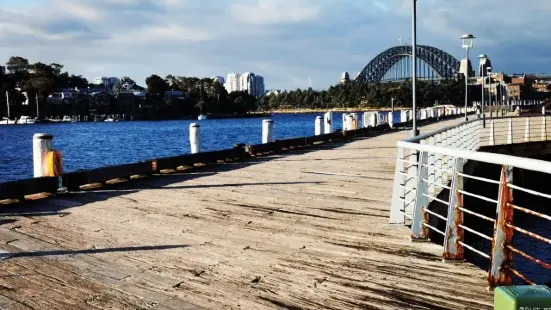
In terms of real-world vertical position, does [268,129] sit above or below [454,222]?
above

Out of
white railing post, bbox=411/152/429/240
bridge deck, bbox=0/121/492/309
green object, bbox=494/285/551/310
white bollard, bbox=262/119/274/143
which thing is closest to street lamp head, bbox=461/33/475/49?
white bollard, bbox=262/119/274/143

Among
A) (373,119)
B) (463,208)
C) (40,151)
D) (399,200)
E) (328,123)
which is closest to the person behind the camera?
(463,208)

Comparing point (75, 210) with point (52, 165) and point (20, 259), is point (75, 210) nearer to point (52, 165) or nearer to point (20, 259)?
point (52, 165)

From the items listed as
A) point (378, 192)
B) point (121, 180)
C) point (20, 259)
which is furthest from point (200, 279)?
point (121, 180)

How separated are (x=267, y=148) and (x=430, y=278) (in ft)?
51.7

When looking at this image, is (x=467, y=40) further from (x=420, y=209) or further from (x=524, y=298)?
(x=524, y=298)

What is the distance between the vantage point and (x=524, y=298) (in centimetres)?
304

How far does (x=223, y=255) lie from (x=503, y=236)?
10.5 ft

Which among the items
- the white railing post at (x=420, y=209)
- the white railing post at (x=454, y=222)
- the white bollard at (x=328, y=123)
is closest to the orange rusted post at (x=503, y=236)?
the white railing post at (x=454, y=222)

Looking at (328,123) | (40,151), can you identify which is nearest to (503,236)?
(40,151)

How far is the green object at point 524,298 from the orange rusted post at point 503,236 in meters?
1.77

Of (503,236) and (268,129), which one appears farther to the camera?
(268,129)

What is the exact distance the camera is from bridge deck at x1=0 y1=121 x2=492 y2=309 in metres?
4.99

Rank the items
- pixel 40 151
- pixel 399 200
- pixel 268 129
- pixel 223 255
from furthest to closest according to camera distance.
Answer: pixel 268 129
pixel 40 151
pixel 399 200
pixel 223 255
